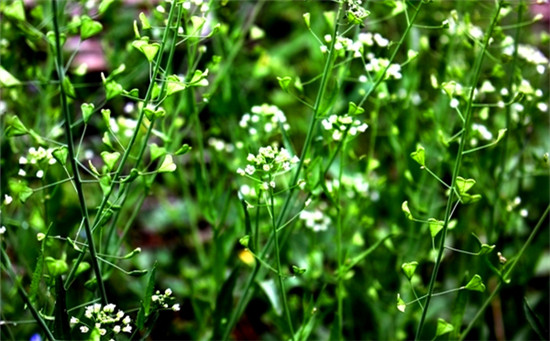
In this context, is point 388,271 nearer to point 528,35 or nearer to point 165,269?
point 165,269

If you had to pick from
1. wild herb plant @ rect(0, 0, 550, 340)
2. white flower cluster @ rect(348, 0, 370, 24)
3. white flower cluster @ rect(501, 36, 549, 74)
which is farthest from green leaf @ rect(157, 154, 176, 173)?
white flower cluster @ rect(501, 36, 549, 74)

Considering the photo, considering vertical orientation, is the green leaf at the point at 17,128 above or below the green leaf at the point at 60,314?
above

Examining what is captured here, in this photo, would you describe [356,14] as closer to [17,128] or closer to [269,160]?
[269,160]

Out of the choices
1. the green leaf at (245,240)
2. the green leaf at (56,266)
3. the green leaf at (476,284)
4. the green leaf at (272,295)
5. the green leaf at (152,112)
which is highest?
the green leaf at (152,112)

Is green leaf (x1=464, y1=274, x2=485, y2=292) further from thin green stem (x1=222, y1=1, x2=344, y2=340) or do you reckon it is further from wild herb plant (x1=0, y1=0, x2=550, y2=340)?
thin green stem (x1=222, y1=1, x2=344, y2=340)

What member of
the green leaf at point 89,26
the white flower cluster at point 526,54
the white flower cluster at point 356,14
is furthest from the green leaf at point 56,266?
the white flower cluster at point 526,54

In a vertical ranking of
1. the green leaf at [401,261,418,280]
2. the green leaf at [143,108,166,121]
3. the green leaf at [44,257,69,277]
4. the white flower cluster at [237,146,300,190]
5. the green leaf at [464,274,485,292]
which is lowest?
the green leaf at [464,274,485,292]

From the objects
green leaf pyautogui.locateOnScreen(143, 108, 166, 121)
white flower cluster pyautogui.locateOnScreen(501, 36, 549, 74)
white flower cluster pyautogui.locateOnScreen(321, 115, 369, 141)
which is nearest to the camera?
green leaf pyautogui.locateOnScreen(143, 108, 166, 121)

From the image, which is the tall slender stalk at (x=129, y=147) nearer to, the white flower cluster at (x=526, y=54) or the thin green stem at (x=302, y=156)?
the thin green stem at (x=302, y=156)
